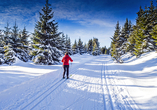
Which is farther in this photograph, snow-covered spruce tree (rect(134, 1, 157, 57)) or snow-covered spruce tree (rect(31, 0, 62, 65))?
snow-covered spruce tree (rect(134, 1, 157, 57))

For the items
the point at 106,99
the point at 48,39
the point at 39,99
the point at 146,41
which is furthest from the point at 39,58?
the point at 146,41

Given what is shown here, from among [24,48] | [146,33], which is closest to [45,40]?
[24,48]

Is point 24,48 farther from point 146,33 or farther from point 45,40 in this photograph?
point 146,33

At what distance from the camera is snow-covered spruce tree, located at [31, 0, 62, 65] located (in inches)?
494

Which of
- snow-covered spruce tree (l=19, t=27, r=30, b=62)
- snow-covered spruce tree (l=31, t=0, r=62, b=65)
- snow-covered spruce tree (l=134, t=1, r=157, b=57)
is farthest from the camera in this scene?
snow-covered spruce tree (l=19, t=27, r=30, b=62)

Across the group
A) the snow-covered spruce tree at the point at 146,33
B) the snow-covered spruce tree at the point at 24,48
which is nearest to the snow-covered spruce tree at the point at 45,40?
the snow-covered spruce tree at the point at 24,48

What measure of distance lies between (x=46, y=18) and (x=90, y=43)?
4543cm

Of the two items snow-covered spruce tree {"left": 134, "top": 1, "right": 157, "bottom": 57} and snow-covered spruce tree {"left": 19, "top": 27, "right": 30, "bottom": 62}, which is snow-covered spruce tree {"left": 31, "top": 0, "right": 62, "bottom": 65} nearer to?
snow-covered spruce tree {"left": 19, "top": 27, "right": 30, "bottom": 62}

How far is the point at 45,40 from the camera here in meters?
13.3

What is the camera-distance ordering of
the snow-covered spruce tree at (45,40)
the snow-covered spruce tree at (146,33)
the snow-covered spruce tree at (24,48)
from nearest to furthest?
1. the snow-covered spruce tree at (45,40)
2. the snow-covered spruce tree at (146,33)
3. the snow-covered spruce tree at (24,48)

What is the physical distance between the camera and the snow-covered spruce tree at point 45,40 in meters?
12.6

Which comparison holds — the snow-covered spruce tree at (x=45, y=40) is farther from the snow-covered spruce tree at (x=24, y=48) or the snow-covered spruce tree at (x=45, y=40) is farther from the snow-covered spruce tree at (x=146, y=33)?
the snow-covered spruce tree at (x=146, y=33)

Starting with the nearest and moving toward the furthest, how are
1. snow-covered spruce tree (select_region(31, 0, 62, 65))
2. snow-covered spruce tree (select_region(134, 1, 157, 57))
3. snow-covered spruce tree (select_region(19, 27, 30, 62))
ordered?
snow-covered spruce tree (select_region(31, 0, 62, 65)) < snow-covered spruce tree (select_region(134, 1, 157, 57)) < snow-covered spruce tree (select_region(19, 27, 30, 62))

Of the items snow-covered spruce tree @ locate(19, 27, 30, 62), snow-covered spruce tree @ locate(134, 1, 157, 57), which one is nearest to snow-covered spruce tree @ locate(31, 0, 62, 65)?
snow-covered spruce tree @ locate(19, 27, 30, 62)
